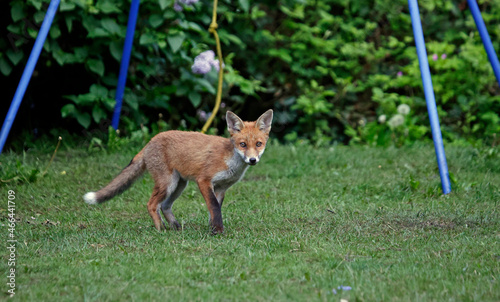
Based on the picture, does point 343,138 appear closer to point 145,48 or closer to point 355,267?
point 145,48

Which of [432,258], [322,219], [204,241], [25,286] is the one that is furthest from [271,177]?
[25,286]

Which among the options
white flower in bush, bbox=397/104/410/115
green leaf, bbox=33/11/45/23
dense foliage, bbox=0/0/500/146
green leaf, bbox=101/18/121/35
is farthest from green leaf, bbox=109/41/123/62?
white flower in bush, bbox=397/104/410/115

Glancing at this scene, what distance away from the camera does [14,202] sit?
5.70m

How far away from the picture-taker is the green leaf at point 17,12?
7.13m

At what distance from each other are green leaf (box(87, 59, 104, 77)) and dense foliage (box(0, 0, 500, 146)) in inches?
0.7

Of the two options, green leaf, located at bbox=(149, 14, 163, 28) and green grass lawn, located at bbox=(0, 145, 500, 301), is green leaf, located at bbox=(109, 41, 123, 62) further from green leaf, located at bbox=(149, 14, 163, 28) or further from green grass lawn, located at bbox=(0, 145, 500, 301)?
green grass lawn, located at bbox=(0, 145, 500, 301)

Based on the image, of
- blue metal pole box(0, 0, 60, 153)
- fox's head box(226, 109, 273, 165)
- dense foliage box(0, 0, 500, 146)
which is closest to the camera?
fox's head box(226, 109, 273, 165)

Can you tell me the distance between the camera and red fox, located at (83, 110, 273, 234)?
4809 millimetres

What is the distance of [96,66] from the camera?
775 centimetres

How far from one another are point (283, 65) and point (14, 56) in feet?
15.3

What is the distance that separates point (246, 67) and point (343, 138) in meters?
2.08

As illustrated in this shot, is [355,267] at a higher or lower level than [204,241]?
higher

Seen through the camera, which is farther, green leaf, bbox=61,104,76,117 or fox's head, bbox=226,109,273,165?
green leaf, bbox=61,104,76,117

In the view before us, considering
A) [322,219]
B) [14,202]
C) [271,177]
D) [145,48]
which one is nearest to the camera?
[322,219]
